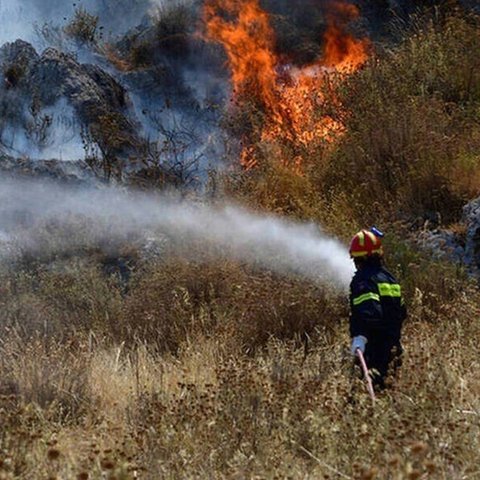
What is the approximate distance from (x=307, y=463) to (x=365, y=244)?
1862 millimetres

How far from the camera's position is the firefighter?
5.18 metres

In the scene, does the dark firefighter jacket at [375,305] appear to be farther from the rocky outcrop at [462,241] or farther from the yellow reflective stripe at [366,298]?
the rocky outcrop at [462,241]

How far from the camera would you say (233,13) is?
1512cm

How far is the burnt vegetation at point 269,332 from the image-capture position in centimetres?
370

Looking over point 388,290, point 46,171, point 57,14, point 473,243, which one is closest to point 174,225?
point 46,171

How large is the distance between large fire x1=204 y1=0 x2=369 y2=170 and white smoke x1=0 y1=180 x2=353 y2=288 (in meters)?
1.76

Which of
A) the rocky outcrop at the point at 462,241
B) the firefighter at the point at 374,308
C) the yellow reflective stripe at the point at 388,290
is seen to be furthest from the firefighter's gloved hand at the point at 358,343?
the rocky outcrop at the point at 462,241

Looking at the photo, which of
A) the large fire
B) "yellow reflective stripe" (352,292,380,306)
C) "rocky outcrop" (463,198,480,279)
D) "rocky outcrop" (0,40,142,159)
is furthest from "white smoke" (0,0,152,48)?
"yellow reflective stripe" (352,292,380,306)

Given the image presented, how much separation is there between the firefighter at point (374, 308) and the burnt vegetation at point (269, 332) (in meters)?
0.21

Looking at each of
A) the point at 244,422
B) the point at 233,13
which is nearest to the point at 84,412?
the point at 244,422

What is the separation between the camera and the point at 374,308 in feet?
17.0

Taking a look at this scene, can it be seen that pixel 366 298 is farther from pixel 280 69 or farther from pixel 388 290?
pixel 280 69

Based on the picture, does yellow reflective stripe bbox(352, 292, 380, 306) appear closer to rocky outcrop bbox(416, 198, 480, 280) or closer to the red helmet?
the red helmet

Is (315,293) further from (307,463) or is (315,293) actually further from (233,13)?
(233,13)
